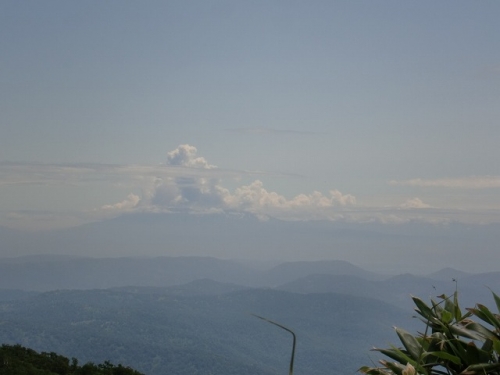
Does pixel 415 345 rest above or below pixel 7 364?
above

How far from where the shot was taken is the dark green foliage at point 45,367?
37434mm

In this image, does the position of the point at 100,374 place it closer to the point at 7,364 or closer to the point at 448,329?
the point at 7,364

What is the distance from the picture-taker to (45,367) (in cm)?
4225

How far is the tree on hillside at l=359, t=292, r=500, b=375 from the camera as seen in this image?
177 inches

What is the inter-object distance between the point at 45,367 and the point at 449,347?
41852mm

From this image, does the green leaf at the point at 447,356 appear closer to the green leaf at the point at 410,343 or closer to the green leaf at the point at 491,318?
the green leaf at the point at 410,343

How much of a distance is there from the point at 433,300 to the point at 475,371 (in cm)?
91

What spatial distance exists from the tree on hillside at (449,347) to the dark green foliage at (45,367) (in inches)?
1386

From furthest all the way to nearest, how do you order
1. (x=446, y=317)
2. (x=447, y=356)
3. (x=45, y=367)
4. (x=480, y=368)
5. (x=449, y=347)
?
(x=45, y=367) → (x=446, y=317) → (x=449, y=347) → (x=447, y=356) → (x=480, y=368)

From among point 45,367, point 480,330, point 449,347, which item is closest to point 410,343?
point 449,347

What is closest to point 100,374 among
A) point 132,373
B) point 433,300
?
point 132,373

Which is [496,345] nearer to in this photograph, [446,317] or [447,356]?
[447,356]

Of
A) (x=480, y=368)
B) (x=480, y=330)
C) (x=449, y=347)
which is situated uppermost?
(x=480, y=330)

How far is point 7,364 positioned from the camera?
40219 mm
